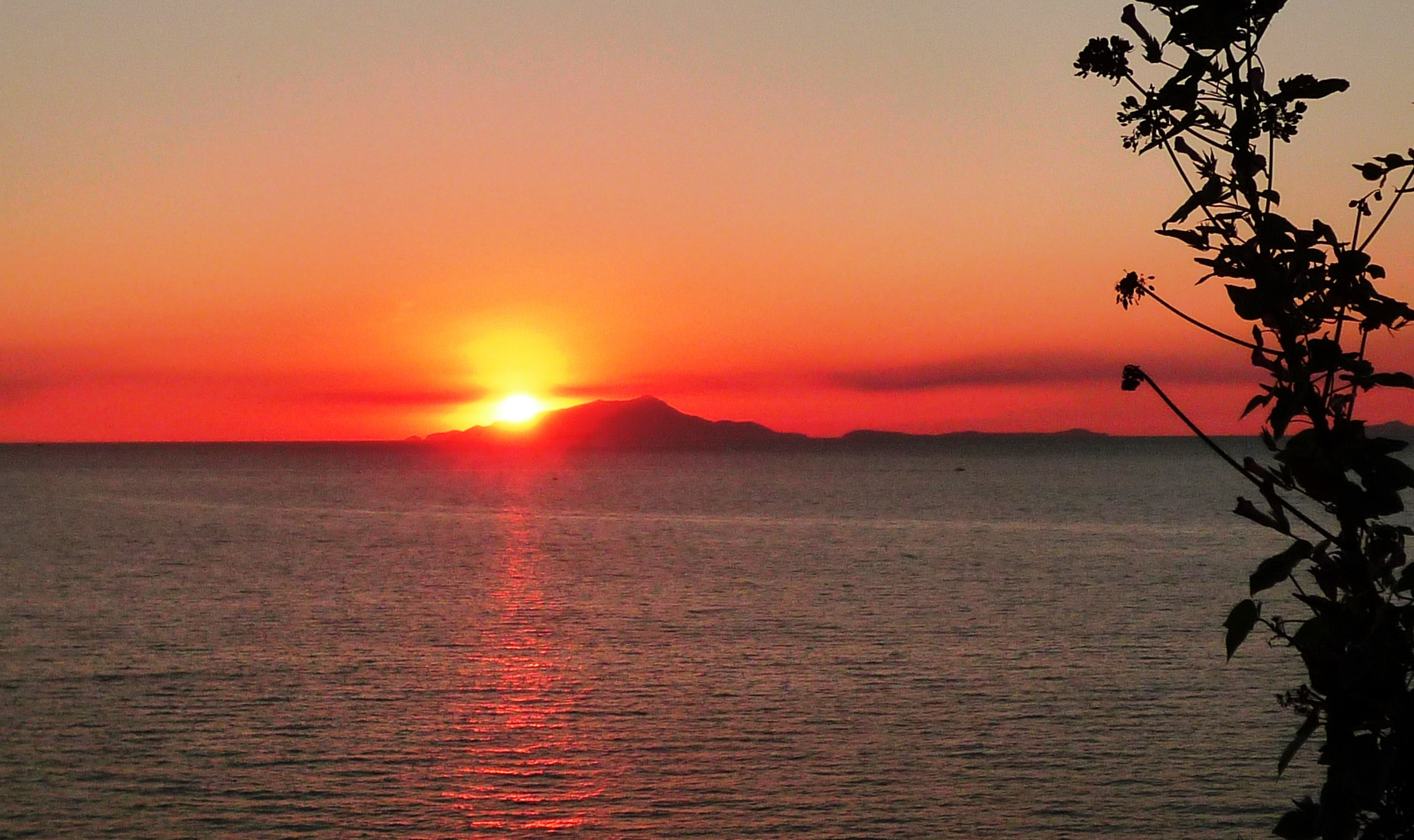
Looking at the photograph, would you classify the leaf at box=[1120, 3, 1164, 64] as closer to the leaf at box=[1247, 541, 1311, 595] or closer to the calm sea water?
the leaf at box=[1247, 541, 1311, 595]

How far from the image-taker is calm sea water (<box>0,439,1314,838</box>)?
74.2ft

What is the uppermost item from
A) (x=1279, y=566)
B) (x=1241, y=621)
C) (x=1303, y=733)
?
(x=1279, y=566)

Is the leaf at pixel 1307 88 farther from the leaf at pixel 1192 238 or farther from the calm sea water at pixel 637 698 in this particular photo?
the calm sea water at pixel 637 698

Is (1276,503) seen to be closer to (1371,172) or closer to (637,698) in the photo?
(1371,172)

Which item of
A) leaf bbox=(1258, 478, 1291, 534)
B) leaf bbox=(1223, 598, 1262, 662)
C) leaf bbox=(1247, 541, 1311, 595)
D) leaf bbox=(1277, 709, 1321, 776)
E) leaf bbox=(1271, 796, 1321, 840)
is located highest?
leaf bbox=(1258, 478, 1291, 534)

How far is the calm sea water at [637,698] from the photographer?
74.2 ft

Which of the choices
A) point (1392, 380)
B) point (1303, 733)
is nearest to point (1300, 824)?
point (1303, 733)

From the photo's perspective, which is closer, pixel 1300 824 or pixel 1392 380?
pixel 1392 380

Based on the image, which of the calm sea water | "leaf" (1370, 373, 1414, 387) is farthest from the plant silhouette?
the calm sea water

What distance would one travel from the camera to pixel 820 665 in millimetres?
36438

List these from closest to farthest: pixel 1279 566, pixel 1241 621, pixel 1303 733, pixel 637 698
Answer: pixel 1279 566
pixel 1241 621
pixel 1303 733
pixel 637 698

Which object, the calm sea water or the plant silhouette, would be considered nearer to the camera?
the plant silhouette

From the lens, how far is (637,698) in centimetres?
3186

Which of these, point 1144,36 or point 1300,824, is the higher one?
point 1144,36
